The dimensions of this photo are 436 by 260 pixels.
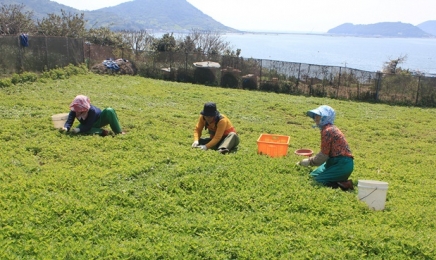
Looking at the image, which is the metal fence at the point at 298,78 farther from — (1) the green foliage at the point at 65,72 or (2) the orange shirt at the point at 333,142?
(2) the orange shirt at the point at 333,142

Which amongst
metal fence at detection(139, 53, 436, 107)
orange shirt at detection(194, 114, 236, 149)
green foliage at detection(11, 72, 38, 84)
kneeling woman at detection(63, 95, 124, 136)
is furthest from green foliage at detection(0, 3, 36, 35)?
orange shirt at detection(194, 114, 236, 149)

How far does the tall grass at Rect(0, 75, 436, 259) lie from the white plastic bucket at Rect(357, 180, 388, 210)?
0.14 metres

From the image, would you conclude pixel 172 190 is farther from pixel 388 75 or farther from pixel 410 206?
pixel 388 75

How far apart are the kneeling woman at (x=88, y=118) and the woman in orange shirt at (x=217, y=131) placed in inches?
69.4

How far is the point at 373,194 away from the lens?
4941mm

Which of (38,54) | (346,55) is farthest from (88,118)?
(346,55)

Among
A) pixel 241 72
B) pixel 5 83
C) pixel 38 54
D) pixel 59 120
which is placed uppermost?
pixel 38 54

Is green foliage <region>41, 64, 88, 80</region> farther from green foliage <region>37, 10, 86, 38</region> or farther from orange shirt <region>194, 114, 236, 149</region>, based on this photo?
green foliage <region>37, 10, 86, 38</region>

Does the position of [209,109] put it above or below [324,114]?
below

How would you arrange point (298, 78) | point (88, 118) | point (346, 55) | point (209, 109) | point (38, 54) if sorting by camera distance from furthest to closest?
point (346, 55) → point (298, 78) → point (38, 54) → point (88, 118) → point (209, 109)

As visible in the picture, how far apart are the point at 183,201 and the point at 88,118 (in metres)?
3.52

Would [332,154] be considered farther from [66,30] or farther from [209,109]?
[66,30]

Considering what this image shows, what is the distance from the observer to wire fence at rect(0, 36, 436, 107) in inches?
643

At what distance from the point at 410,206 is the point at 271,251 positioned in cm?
244
